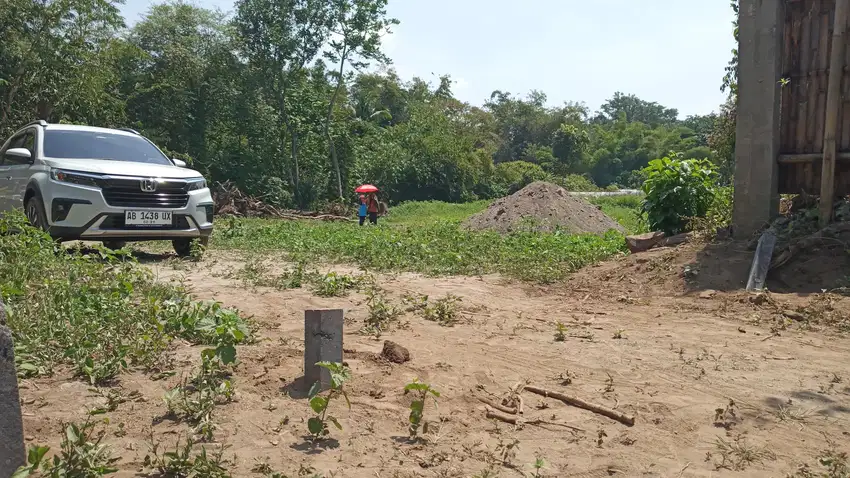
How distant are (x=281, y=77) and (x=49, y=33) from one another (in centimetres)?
938

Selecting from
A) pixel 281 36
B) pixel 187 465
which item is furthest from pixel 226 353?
pixel 281 36

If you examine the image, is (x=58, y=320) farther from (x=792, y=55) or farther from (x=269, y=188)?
(x=269, y=188)

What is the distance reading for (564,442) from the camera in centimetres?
318

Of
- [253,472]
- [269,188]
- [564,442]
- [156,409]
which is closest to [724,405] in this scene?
[564,442]

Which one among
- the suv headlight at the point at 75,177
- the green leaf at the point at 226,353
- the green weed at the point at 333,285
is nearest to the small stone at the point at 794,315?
the green weed at the point at 333,285

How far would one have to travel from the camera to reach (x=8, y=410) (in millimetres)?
2324

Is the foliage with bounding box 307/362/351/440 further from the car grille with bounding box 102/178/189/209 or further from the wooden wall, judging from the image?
the wooden wall

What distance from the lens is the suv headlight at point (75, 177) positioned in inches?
299

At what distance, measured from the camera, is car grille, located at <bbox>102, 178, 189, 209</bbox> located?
25.3 ft

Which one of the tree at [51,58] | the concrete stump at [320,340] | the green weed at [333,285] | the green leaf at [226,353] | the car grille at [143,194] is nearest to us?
the green leaf at [226,353]

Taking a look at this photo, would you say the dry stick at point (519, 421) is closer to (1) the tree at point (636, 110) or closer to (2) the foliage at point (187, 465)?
(2) the foliage at point (187, 465)

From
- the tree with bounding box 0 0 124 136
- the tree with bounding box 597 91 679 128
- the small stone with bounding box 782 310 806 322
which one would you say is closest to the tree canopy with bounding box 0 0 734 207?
the tree with bounding box 0 0 124 136

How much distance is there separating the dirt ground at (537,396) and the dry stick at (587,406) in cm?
5

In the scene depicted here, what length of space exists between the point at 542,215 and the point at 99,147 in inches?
438
